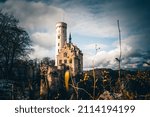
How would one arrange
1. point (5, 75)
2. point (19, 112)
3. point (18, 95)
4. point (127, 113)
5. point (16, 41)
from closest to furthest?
point (127, 113), point (19, 112), point (18, 95), point (5, 75), point (16, 41)

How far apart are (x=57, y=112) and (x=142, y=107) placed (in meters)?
1.11

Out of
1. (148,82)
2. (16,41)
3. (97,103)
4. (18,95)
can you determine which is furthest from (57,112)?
(16,41)

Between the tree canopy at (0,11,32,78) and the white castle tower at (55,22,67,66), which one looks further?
the white castle tower at (55,22,67,66)

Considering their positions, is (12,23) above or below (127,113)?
above

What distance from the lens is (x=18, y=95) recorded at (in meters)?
3.62

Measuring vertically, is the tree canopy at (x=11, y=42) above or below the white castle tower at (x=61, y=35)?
below

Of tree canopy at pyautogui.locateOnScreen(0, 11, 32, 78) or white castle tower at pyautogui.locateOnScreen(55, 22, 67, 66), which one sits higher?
white castle tower at pyautogui.locateOnScreen(55, 22, 67, 66)

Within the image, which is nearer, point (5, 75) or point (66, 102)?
point (66, 102)

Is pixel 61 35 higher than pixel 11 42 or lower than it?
higher

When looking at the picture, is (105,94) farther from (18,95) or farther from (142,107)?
(18,95)

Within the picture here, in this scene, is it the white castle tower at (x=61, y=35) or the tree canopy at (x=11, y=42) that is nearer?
the tree canopy at (x=11, y=42)

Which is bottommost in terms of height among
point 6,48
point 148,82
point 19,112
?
point 19,112

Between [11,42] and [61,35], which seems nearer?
[11,42]

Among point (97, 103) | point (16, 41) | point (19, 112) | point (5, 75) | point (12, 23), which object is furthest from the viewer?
point (16, 41)
